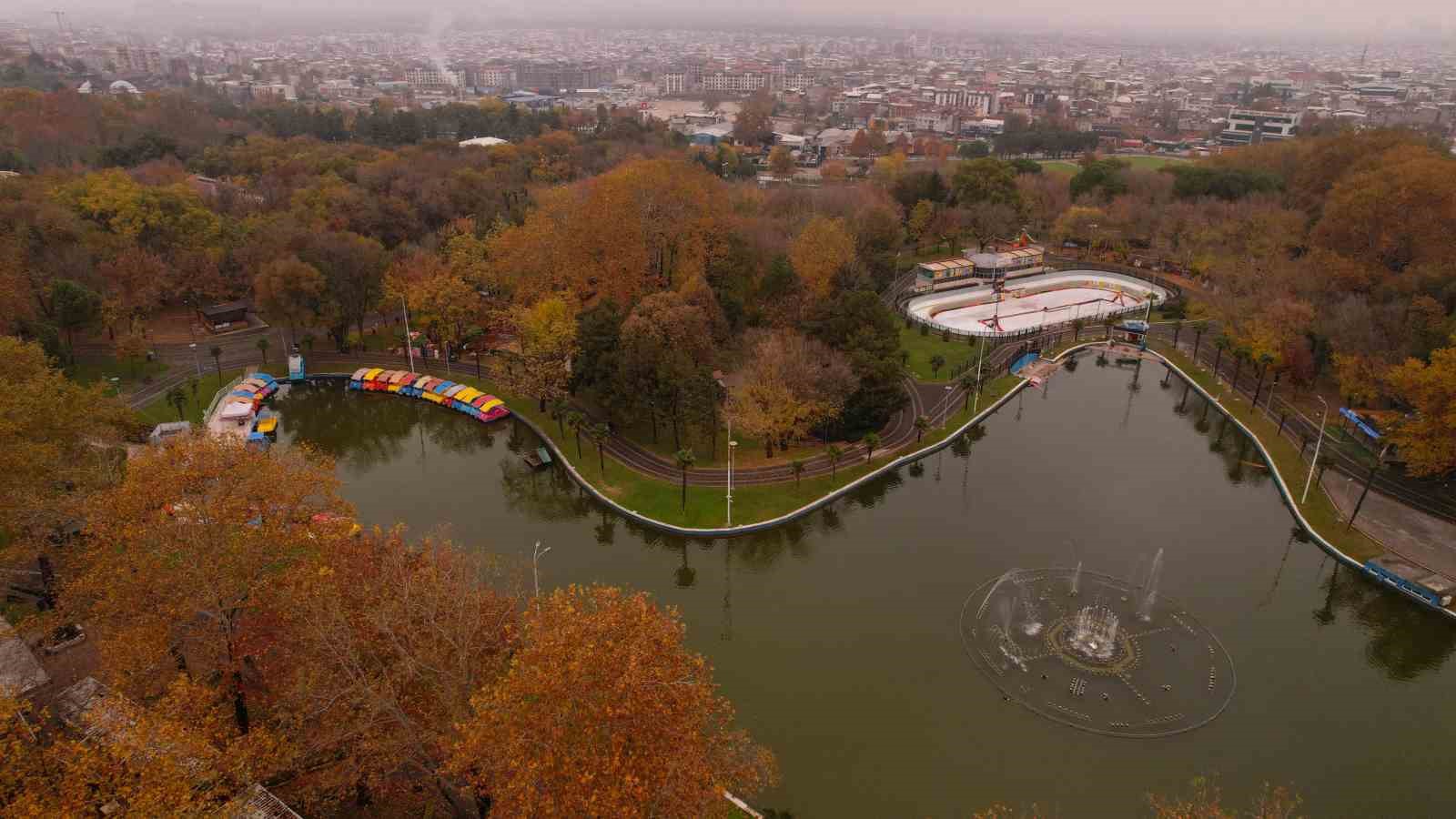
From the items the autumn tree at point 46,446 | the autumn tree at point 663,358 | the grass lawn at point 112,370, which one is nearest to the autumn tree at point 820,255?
the autumn tree at point 663,358

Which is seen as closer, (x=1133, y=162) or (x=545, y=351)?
(x=545, y=351)

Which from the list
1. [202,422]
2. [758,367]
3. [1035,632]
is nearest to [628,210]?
[758,367]

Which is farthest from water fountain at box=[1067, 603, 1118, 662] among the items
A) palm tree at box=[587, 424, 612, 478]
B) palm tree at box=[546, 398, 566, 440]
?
palm tree at box=[546, 398, 566, 440]

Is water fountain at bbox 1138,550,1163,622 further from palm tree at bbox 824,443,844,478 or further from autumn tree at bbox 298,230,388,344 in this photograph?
autumn tree at bbox 298,230,388,344

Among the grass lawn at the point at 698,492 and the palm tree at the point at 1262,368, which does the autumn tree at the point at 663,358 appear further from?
the palm tree at the point at 1262,368

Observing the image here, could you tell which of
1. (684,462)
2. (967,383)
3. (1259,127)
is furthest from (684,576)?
(1259,127)

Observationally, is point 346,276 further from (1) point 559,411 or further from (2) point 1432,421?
(2) point 1432,421
